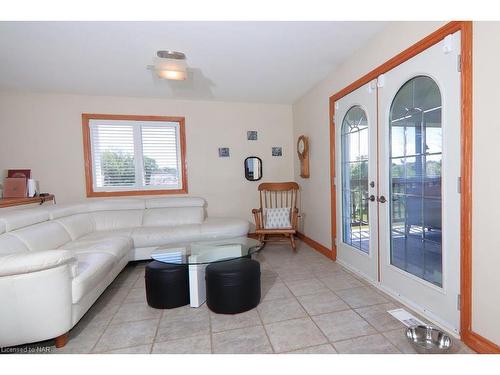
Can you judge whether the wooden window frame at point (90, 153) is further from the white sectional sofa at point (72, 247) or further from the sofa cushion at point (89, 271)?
the sofa cushion at point (89, 271)

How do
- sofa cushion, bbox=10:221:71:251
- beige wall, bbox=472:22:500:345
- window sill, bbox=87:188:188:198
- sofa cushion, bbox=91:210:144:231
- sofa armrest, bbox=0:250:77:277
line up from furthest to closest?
window sill, bbox=87:188:188:198 → sofa cushion, bbox=91:210:144:231 → sofa cushion, bbox=10:221:71:251 → sofa armrest, bbox=0:250:77:277 → beige wall, bbox=472:22:500:345

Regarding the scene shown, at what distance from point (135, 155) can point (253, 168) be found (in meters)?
1.87

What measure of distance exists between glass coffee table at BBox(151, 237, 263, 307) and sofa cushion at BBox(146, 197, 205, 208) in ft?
4.07

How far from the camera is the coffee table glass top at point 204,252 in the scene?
2.11m

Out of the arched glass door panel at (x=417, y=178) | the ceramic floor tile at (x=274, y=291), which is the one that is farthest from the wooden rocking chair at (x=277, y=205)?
the arched glass door panel at (x=417, y=178)

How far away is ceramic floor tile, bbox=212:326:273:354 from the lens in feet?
5.12

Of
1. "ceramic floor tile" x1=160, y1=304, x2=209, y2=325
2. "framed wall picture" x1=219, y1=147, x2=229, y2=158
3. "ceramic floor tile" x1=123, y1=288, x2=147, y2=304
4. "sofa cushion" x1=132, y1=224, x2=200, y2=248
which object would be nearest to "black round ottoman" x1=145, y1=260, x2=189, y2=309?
"ceramic floor tile" x1=160, y1=304, x2=209, y2=325

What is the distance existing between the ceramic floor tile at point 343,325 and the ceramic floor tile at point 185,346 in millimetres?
807

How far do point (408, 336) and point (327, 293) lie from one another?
78cm

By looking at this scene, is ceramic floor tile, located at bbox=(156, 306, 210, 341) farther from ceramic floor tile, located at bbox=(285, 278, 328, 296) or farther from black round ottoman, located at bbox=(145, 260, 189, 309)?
ceramic floor tile, located at bbox=(285, 278, 328, 296)

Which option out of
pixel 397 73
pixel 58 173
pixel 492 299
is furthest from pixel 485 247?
pixel 58 173

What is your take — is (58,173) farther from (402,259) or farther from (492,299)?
(492,299)

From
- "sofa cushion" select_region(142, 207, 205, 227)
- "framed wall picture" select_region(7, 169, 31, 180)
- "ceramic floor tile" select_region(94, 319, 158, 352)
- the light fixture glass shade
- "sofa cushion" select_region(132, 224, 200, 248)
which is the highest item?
the light fixture glass shade

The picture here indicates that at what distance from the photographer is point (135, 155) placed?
3838 mm
